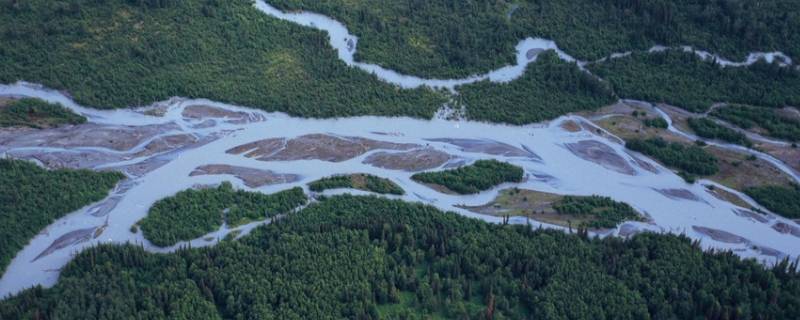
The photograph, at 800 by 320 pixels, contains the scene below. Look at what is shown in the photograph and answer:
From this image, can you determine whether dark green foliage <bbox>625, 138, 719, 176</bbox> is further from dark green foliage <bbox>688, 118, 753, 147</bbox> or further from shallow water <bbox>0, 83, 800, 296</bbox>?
dark green foliage <bbox>688, 118, 753, 147</bbox>

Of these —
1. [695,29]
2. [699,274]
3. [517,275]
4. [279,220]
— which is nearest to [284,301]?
[279,220]

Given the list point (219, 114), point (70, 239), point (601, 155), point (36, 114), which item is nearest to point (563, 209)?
point (601, 155)

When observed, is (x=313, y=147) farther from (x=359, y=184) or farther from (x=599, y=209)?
(x=599, y=209)

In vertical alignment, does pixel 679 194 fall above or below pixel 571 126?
below

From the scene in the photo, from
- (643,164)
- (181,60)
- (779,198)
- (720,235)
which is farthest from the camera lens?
(181,60)

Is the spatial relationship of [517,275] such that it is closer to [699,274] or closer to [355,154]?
[699,274]

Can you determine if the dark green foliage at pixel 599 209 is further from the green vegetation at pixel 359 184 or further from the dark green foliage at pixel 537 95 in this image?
the green vegetation at pixel 359 184

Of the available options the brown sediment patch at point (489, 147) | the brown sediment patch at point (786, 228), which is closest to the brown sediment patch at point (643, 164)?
the brown sediment patch at point (489, 147)

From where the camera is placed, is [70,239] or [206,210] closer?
[70,239]
